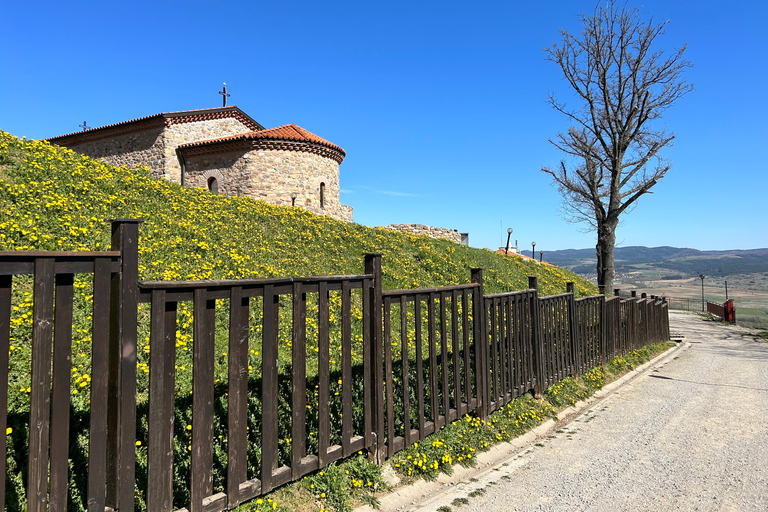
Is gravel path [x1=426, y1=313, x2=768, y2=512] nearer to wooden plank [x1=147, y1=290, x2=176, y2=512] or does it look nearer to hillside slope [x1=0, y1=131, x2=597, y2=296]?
wooden plank [x1=147, y1=290, x2=176, y2=512]

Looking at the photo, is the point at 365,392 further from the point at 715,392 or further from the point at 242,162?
the point at 242,162

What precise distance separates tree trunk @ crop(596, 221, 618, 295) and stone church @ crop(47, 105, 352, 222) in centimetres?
1299

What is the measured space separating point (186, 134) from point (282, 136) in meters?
5.88

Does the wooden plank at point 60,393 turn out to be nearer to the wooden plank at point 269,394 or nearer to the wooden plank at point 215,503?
the wooden plank at point 215,503

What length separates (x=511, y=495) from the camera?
437cm

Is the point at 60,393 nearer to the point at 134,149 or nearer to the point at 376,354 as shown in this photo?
the point at 376,354

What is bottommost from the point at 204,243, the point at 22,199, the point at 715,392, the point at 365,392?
the point at 715,392

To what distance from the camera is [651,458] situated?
5355 millimetres

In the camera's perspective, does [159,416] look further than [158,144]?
No

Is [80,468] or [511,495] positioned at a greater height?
[80,468]

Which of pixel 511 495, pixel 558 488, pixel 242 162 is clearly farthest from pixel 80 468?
pixel 242 162

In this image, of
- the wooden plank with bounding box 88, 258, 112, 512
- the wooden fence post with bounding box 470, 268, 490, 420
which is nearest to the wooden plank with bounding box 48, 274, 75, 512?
the wooden plank with bounding box 88, 258, 112, 512

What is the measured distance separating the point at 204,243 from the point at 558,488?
25.1 ft

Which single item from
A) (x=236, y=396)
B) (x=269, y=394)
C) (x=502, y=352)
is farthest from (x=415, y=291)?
(x=502, y=352)
